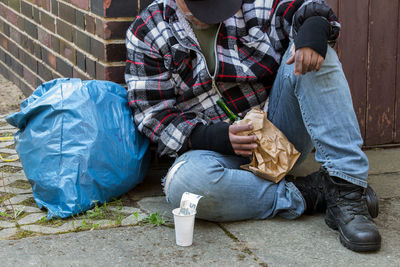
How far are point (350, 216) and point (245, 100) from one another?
76 cm

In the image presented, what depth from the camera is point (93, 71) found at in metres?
3.51

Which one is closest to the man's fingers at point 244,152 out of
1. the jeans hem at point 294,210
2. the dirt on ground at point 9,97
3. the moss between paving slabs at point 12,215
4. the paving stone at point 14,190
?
the jeans hem at point 294,210

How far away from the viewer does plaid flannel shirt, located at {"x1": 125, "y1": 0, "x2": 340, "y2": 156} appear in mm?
2918

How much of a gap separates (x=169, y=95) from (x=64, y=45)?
4.16 feet

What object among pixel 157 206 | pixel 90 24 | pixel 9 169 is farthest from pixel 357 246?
pixel 9 169

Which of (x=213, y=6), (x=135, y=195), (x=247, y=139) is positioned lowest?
(x=135, y=195)

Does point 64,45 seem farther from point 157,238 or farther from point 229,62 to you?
point 157,238

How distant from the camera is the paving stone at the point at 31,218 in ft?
9.33

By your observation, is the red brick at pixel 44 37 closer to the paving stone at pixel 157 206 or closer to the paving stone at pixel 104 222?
the paving stone at pixel 157 206

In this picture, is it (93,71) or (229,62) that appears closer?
(229,62)

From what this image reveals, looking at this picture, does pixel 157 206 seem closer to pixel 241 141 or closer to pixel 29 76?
pixel 241 141

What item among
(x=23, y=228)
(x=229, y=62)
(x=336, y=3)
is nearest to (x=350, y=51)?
(x=336, y=3)

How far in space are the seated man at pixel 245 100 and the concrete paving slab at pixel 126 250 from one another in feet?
0.56

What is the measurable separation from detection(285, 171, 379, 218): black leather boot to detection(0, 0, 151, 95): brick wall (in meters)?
1.15
